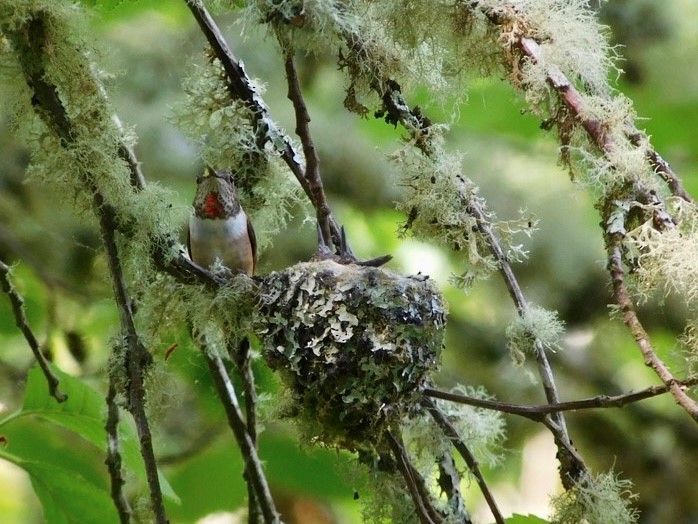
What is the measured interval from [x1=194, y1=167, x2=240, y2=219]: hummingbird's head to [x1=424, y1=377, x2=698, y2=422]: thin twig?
0.80 metres

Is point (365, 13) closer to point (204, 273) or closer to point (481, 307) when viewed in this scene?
point (204, 273)

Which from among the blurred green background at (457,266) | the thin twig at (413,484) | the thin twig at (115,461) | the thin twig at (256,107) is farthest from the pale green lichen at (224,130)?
the blurred green background at (457,266)

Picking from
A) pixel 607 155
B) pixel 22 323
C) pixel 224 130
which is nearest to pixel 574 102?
pixel 607 155

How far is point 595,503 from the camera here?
1665 millimetres

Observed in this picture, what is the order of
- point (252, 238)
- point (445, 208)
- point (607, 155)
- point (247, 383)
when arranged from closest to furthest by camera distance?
point (607, 155), point (445, 208), point (247, 383), point (252, 238)

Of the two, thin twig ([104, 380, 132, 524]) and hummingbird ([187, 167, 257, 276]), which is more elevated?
hummingbird ([187, 167, 257, 276])

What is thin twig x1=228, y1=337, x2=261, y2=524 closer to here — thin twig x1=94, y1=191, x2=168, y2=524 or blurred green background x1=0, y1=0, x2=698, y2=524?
thin twig x1=94, y1=191, x2=168, y2=524

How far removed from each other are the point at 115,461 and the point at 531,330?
89 centimetres

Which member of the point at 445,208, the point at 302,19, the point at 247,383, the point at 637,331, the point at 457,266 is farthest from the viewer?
the point at 457,266

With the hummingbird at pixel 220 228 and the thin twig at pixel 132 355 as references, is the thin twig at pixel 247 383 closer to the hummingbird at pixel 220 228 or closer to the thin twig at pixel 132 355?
the hummingbird at pixel 220 228

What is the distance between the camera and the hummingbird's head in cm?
222

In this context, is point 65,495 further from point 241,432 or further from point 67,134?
point 67,134

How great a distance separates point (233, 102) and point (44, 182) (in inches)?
16.9

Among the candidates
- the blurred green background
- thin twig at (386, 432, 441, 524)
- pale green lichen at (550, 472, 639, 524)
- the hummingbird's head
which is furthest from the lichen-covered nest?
the blurred green background
